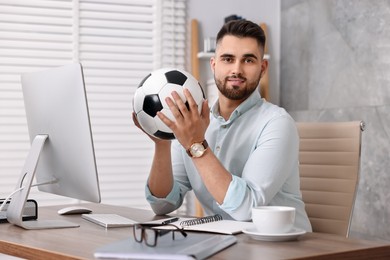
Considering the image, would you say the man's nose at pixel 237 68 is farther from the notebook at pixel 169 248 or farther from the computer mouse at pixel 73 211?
the notebook at pixel 169 248

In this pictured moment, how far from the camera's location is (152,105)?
5.76 ft

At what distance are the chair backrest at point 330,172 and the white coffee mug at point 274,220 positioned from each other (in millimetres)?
680

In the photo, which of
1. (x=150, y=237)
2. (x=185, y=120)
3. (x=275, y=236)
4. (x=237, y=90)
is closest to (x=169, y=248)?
(x=150, y=237)

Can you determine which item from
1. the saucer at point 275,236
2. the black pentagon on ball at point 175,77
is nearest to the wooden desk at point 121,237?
the saucer at point 275,236

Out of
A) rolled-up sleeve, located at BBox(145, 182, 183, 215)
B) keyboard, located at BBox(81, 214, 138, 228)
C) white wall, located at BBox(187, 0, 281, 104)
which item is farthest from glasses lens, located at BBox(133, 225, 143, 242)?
white wall, located at BBox(187, 0, 281, 104)

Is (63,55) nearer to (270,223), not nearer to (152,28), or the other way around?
(152,28)

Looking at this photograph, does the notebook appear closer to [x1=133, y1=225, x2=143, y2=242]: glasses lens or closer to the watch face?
[x1=133, y1=225, x2=143, y2=242]: glasses lens

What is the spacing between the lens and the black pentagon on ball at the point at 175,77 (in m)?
1.75

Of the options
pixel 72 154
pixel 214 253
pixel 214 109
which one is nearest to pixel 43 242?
pixel 72 154

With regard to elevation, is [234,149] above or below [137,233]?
above

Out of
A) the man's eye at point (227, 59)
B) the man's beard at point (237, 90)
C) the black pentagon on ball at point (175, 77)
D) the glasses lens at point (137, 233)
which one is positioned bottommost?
the glasses lens at point (137, 233)

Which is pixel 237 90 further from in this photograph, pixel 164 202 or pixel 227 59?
pixel 164 202

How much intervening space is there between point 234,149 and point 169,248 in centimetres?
86

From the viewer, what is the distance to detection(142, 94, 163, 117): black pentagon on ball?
5.73ft
